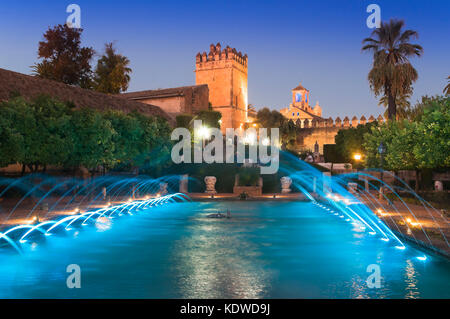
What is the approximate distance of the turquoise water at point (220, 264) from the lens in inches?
273

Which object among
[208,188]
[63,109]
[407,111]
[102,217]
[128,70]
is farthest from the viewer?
[128,70]

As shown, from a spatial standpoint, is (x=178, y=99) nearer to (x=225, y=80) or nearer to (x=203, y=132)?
(x=203, y=132)

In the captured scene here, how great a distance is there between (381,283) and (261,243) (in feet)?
14.2

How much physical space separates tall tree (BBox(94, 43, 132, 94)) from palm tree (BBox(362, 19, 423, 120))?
39.5m

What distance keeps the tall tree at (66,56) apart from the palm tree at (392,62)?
114 ft

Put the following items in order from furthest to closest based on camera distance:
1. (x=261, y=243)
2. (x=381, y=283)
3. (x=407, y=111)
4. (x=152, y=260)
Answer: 1. (x=407, y=111)
2. (x=261, y=243)
3. (x=152, y=260)
4. (x=381, y=283)

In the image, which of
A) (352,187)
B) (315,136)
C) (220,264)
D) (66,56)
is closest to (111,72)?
(66,56)

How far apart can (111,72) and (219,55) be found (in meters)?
21.2

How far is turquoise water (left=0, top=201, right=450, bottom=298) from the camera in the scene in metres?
6.92

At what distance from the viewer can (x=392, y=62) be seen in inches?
1224

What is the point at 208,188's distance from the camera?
96.7 feet

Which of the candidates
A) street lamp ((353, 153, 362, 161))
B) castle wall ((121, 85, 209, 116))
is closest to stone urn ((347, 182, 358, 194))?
street lamp ((353, 153, 362, 161))

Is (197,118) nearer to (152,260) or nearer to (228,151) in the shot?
(228,151)
